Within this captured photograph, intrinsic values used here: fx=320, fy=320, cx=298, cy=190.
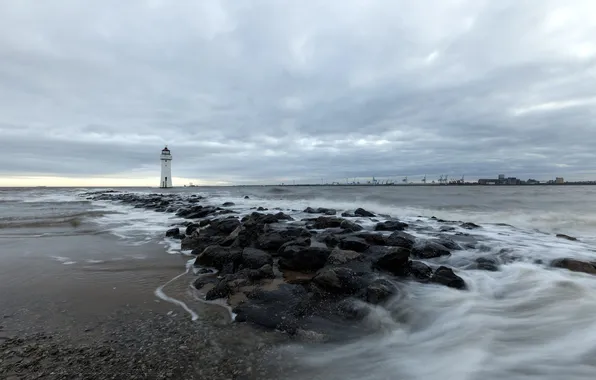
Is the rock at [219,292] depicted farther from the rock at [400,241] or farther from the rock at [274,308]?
the rock at [400,241]

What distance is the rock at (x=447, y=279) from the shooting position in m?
5.09

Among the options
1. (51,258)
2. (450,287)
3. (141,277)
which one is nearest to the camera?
(450,287)

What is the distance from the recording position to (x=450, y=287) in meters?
5.05

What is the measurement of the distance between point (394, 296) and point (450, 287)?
47.3 inches

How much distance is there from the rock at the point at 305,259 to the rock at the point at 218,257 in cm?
91

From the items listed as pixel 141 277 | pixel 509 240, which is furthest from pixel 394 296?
pixel 509 240

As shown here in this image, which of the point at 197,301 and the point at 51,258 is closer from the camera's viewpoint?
the point at 197,301

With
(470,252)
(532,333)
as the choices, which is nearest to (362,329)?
(532,333)

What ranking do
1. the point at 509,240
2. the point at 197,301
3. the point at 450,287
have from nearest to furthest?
the point at 197,301 < the point at 450,287 < the point at 509,240

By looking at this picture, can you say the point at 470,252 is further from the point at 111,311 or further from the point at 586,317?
the point at 111,311

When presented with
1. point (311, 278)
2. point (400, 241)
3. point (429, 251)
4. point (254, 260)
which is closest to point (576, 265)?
point (429, 251)

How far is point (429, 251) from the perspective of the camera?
7.01 m

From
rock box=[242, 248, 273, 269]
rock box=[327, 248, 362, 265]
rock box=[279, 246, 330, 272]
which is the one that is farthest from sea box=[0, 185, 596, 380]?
rock box=[279, 246, 330, 272]

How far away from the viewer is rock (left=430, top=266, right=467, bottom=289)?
5086 millimetres
